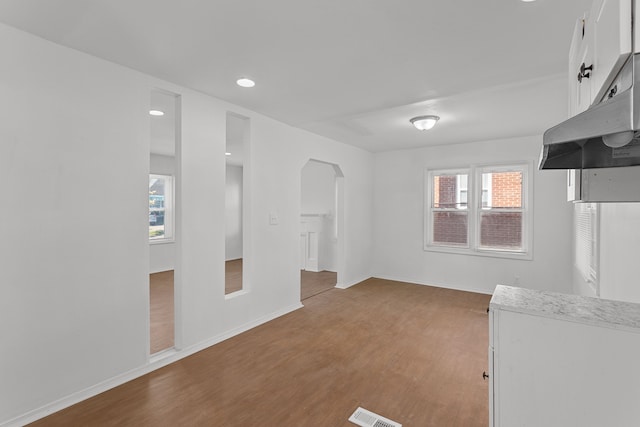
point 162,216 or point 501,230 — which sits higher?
point 162,216

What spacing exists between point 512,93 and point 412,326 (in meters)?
2.69

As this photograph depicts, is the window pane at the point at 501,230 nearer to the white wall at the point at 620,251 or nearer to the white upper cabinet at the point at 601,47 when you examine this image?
the white wall at the point at 620,251

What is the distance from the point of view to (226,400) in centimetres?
226

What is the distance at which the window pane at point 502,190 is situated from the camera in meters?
4.94

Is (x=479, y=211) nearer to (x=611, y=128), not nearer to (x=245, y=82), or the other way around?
(x=245, y=82)

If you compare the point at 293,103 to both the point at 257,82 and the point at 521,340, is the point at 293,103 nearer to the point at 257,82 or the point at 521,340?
the point at 257,82

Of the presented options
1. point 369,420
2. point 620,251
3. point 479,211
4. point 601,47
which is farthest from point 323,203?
point 601,47

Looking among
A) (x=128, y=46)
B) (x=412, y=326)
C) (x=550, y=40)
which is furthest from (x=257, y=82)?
(x=412, y=326)

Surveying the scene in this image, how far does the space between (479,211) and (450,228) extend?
22.1 inches

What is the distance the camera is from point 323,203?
7090mm

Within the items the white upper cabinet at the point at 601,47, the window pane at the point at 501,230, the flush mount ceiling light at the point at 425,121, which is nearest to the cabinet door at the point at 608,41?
the white upper cabinet at the point at 601,47

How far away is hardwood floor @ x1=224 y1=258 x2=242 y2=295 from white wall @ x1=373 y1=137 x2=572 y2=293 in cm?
268

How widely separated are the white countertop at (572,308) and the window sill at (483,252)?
3.86 meters

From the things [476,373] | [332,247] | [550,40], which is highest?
[550,40]
